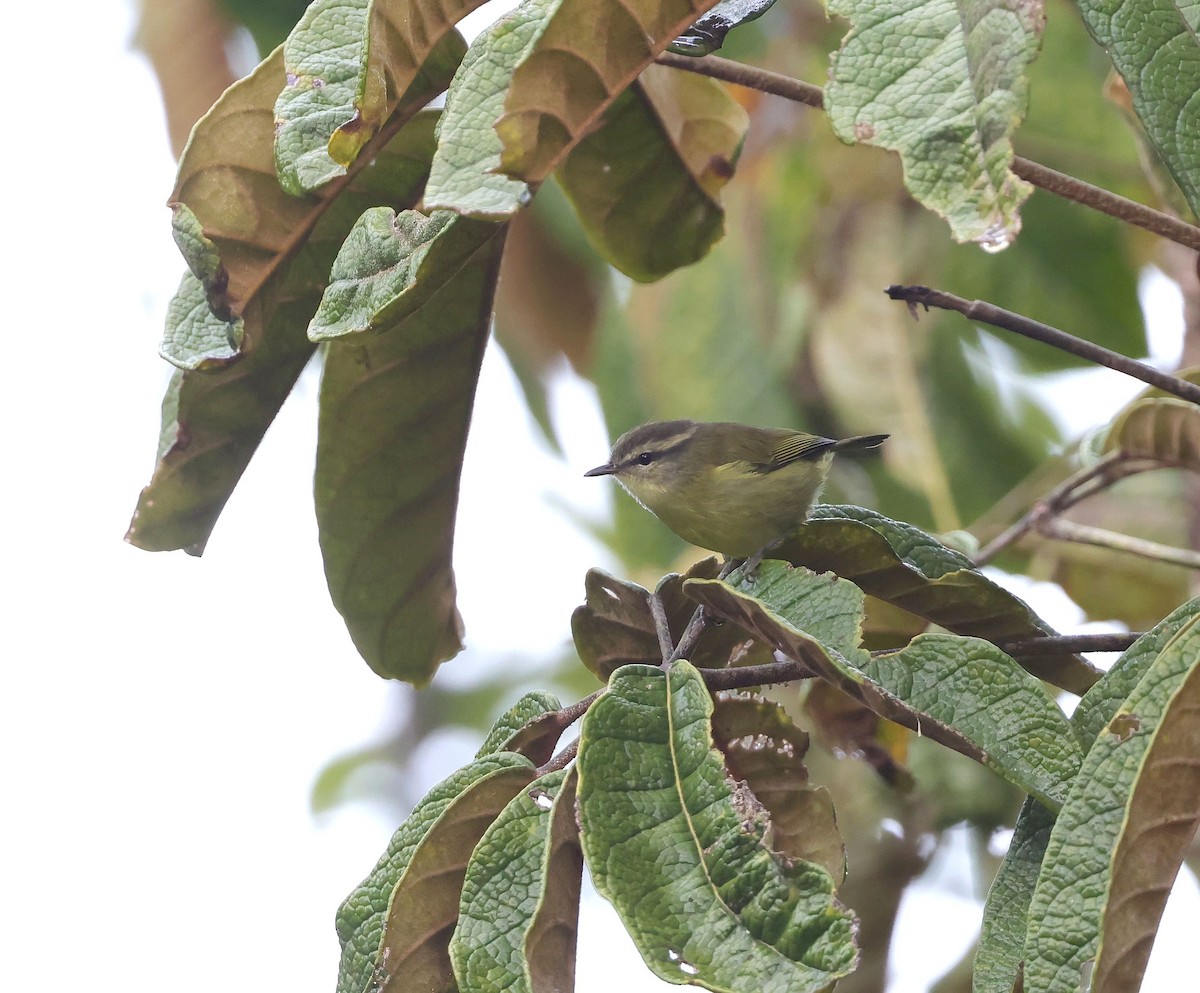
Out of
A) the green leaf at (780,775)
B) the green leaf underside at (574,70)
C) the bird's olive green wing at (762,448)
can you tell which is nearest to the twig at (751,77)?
the green leaf underside at (574,70)

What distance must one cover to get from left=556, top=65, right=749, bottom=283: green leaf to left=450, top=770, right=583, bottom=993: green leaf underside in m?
1.24

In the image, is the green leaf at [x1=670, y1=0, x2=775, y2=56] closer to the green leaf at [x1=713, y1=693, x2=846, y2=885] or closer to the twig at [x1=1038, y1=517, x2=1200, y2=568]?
the green leaf at [x1=713, y1=693, x2=846, y2=885]

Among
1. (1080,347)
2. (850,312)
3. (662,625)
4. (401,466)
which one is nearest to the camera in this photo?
(1080,347)

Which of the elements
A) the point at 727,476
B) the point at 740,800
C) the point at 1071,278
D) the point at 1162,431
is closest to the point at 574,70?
the point at 740,800

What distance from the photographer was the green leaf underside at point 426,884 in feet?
4.66

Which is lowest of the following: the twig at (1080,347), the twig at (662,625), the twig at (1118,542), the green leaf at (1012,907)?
the twig at (1118,542)

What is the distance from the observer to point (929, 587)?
1.65 metres

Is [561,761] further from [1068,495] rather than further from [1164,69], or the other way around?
[1068,495]

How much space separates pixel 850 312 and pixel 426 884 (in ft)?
8.75

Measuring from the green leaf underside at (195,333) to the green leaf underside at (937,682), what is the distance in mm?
670

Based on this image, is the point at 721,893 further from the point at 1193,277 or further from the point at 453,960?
the point at 1193,277

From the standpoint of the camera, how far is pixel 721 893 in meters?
1.22

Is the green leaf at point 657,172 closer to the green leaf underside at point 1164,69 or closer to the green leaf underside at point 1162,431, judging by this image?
the green leaf underside at point 1162,431

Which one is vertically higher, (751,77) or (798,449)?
(751,77)
